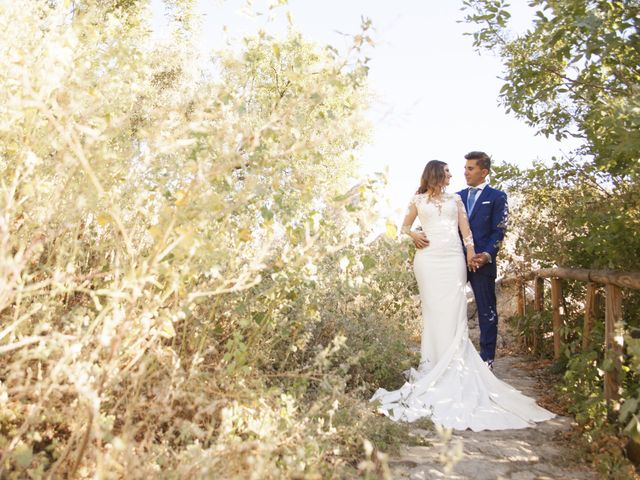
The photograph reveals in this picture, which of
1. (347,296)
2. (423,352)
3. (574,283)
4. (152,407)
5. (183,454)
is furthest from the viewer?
(574,283)

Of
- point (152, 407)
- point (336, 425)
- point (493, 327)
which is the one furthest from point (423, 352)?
point (152, 407)

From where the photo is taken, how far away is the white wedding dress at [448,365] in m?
4.79

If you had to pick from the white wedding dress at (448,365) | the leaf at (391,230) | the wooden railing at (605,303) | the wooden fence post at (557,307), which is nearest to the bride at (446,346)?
the white wedding dress at (448,365)

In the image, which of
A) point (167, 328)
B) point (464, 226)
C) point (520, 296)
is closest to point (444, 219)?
point (464, 226)

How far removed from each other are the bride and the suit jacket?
0.29 m

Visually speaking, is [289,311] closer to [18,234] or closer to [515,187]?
[18,234]

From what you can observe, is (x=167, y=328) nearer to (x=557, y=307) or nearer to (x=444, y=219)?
(x=444, y=219)

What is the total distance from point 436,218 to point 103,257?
3.40 meters

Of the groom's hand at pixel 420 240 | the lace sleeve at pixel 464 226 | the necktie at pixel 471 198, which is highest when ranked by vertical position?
the necktie at pixel 471 198

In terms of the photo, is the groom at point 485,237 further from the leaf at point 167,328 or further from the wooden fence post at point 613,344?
the leaf at point 167,328

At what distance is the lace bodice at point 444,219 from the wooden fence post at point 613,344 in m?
1.83

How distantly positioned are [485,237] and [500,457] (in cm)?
303

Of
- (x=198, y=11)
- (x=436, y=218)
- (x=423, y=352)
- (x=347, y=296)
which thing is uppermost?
(x=198, y=11)

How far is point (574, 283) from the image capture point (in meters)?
6.75
